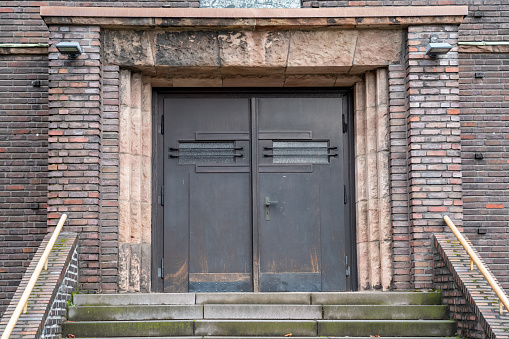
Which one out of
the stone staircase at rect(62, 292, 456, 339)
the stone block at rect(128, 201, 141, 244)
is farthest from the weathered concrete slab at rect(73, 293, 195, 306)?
the stone block at rect(128, 201, 141, 244)

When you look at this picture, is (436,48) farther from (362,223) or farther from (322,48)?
(362,223)

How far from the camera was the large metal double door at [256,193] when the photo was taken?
335 inches

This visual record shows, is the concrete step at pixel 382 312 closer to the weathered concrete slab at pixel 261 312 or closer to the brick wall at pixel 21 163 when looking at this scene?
the weathered concrete slab at pixel 261 312

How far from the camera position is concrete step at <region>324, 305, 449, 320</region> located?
7.00 meters

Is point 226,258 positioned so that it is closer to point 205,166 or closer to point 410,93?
point 205,166

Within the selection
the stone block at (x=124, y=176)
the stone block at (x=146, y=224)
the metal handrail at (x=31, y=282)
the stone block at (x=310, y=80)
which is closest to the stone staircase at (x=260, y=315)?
the metal handrail at (x=31, y=282)

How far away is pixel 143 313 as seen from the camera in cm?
696

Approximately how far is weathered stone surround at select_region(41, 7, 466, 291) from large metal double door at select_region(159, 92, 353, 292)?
0.39m

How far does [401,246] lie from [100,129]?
3.59 meters

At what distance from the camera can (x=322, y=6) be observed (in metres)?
8.30

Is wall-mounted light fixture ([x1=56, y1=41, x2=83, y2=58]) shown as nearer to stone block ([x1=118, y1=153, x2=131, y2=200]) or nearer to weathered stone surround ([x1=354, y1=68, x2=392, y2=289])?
stone block ([x1=118, y1=153, x2=131, y2=200])

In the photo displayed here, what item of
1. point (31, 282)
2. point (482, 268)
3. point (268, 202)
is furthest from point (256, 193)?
point (31, 282)

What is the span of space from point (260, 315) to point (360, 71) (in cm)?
324

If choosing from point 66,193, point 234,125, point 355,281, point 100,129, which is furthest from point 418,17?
point 66,193
